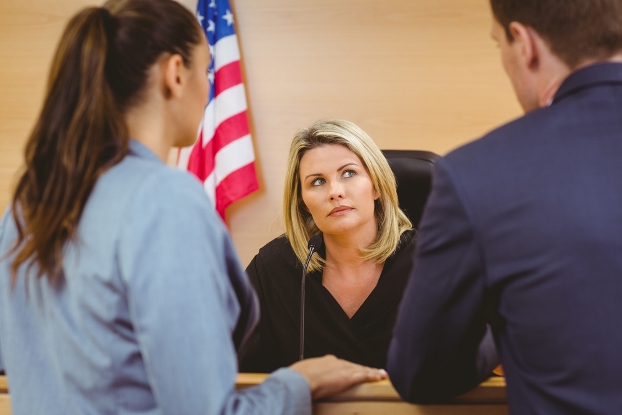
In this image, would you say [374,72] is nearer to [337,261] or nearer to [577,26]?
[337,261]

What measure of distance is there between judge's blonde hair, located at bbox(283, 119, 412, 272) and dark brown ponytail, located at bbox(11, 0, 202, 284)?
53.5 inches

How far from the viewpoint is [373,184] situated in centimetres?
225

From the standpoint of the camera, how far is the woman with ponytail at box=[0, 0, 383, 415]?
2.64 feet

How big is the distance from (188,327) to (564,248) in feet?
1.62

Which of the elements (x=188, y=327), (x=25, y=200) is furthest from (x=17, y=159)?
(x=188, y=327)

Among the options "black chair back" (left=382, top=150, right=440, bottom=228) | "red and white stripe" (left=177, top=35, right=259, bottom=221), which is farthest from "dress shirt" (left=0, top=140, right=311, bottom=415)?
"red and white stripe" (left=177, top=35, right=259, bottom=221)

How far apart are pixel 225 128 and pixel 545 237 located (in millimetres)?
2601

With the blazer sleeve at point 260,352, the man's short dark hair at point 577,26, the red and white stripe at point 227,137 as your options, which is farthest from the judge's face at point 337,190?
the man's short dark hair at point 577,26

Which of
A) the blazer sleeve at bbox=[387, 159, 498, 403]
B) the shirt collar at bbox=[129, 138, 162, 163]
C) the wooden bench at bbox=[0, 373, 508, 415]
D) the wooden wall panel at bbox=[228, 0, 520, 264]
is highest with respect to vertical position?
the wooden wall panel at bbox=[228, 0, 520, 264]

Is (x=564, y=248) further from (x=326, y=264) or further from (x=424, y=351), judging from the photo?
(x=326, y=264)

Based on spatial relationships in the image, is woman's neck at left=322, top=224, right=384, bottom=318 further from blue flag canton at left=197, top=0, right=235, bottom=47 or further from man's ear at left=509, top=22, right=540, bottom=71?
blue flag canton at left=197, top=0, right=235, bottom=47

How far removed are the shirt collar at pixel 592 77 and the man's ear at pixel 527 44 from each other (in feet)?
0.25

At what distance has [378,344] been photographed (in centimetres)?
205

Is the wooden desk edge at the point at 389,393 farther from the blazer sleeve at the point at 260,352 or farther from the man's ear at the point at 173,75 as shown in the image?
the blazer sleeve at the point at 260,352
